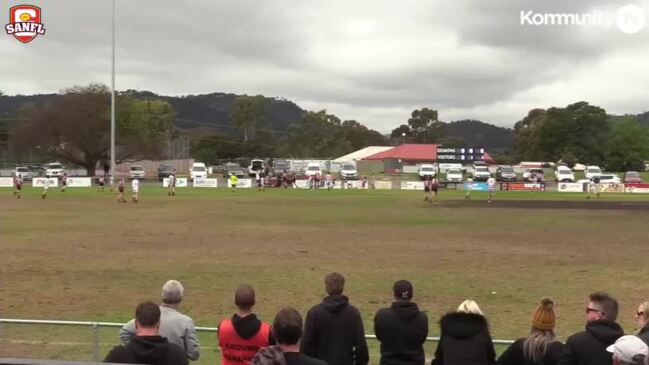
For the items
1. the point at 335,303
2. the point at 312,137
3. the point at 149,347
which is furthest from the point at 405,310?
the point at 312,137

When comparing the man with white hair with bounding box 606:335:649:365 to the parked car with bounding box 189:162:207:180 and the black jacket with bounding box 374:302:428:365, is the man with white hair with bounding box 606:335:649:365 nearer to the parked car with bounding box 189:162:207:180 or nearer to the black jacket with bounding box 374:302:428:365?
the black jacket with bounding box 374:302:428:365

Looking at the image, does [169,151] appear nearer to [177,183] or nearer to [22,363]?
[177,183]

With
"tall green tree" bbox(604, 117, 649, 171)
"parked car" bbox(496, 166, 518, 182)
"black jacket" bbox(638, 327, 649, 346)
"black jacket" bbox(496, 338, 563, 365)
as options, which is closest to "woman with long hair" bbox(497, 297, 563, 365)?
"black jacket" bbox(496, 338, 563, 365)

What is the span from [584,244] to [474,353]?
16.9 m

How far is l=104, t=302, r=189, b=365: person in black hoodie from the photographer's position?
426 cm

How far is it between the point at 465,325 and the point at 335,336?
118 centimetres

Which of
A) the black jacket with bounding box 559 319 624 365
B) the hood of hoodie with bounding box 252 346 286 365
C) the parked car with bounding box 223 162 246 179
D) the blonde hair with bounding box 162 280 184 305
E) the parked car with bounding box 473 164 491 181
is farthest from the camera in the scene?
the parked car with bounding box 223 162 246 179

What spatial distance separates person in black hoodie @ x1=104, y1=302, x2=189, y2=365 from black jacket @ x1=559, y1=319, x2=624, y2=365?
2776 mm

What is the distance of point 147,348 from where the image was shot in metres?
4.30

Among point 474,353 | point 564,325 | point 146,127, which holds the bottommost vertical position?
point 564,325

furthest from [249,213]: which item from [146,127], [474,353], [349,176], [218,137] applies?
[218,137]

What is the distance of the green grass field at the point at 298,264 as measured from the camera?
11.0m

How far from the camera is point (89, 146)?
8681cm

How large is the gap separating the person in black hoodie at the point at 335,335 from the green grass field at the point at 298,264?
2.55 meters
